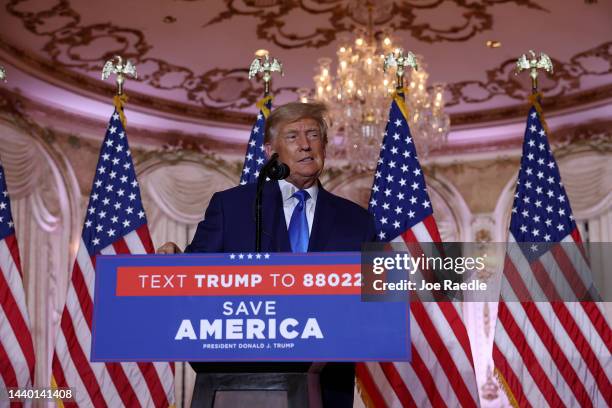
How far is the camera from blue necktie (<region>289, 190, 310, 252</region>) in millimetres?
2920

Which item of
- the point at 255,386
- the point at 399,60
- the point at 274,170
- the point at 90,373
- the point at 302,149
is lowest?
the point at 255,386

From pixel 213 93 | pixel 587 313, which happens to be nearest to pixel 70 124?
pixel 213 93

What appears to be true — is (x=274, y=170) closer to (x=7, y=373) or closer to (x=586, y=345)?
(x=586, y=345)

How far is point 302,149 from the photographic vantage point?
3049mm

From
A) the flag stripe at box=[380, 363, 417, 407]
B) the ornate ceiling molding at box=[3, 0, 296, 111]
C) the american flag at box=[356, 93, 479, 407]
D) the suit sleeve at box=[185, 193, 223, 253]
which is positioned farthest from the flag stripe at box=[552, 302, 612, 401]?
the ornate ceiling molding at box=[3, 0, 296, 111]

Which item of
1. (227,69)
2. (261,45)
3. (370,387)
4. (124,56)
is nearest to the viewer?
(370,387)

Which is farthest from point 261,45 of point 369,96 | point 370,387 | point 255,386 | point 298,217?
point 255,386

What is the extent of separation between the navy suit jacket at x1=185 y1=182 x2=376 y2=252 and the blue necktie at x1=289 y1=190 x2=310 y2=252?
50 mm

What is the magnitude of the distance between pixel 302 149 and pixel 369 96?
12.4ft

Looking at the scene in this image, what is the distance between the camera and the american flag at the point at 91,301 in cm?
438

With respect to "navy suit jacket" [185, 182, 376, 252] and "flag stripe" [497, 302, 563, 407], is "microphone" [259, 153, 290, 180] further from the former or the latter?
"flag stripe" [497, 302, 563, 407]

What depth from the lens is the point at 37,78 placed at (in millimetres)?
7488

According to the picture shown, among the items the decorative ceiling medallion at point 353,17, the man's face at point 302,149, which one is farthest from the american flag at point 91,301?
the decorative ceiling medallion at point 353,17

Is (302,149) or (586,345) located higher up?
(302,149)
